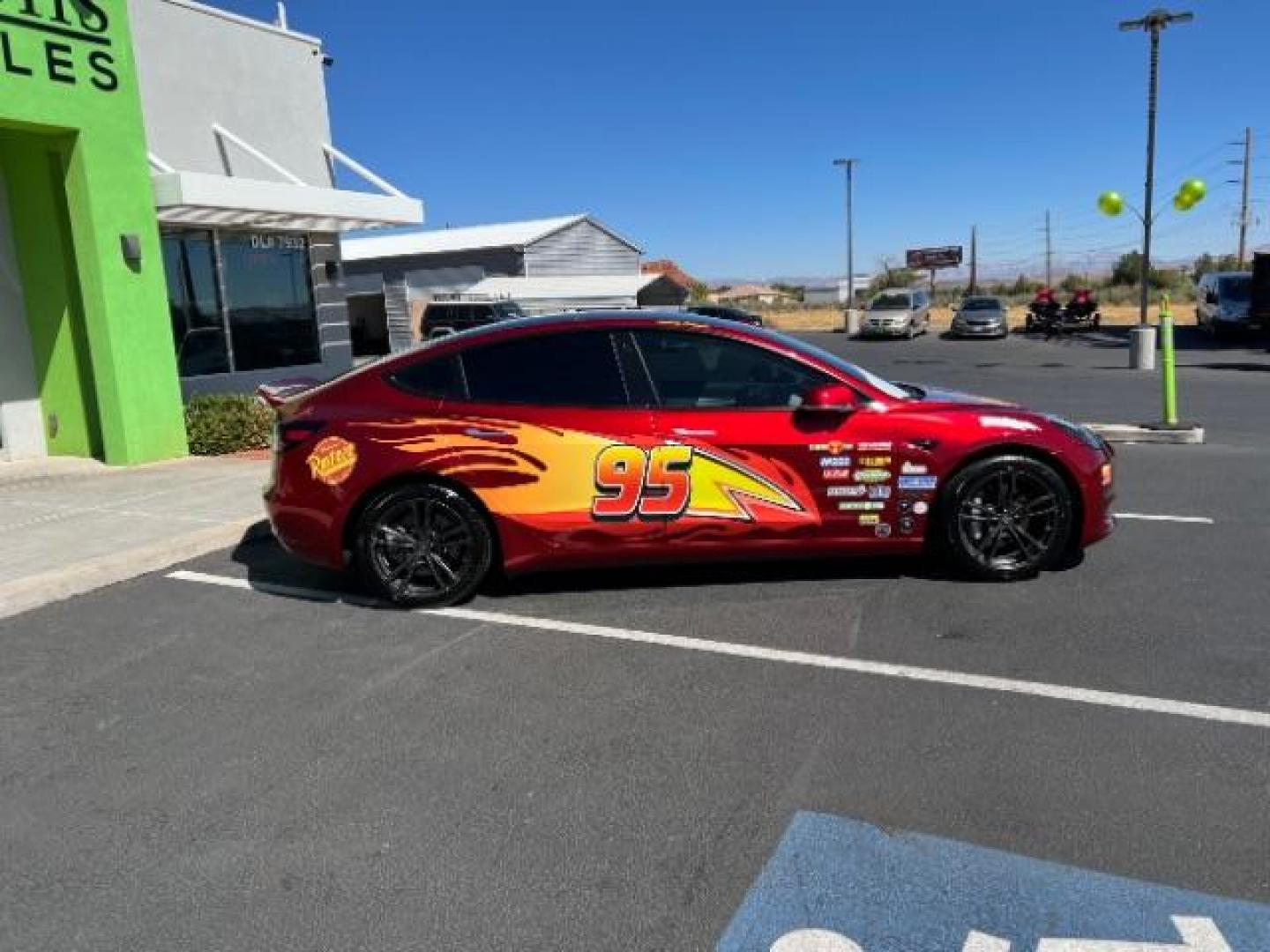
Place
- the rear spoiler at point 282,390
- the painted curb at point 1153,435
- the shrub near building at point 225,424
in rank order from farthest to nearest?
1. the shrub near building at point 225,424
2. the painted curb at point 1153,435
3. the rear spoiler at point 282,390

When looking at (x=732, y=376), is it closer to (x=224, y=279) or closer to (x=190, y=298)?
(x=190, y=298)

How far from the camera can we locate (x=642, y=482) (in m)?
5.07

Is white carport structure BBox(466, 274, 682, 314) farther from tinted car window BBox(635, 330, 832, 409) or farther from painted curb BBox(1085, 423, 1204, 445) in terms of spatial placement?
tinted car window BBox(635, 330, 832, 409)

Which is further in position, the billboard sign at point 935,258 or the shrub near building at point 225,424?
the billboard sign at point 935,258

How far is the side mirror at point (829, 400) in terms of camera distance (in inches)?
199

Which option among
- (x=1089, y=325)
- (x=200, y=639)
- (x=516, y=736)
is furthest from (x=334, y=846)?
(x=1089, y=325)

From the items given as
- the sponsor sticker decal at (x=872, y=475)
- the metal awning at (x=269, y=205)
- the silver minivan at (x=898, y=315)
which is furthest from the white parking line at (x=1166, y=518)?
the silver minivan at (x=898, y=315)

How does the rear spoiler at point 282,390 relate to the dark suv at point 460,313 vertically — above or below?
below

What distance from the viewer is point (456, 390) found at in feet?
17.2

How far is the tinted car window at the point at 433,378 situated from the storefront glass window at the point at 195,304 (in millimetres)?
7341

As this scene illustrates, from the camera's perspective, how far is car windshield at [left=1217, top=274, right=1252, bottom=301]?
28.1 meters

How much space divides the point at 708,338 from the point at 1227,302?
28354 millimetres

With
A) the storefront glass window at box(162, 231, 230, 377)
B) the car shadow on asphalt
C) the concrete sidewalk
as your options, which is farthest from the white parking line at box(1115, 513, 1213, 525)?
the storefront glass window at box(162, 231, 230, 377)

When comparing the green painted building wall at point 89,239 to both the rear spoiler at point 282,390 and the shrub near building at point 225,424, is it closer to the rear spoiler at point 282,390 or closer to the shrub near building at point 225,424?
the shrub near building at point 225,424
